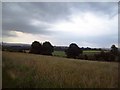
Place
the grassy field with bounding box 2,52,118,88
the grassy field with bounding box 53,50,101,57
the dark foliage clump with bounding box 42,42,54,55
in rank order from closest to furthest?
the grassy field with bounding box 2,52,118,88
the grassy field with bounding box 53,50,101,57
the dark foliage clump with bounding box 42,42,54,55

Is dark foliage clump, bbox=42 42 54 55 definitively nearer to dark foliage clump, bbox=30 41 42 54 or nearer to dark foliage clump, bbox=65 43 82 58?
dark foliage clump, bbox=30 41 42 54

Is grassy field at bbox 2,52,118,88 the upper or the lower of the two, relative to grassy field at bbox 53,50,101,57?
lower

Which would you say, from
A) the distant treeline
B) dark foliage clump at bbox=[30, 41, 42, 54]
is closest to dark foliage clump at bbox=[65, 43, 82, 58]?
the distant treeline

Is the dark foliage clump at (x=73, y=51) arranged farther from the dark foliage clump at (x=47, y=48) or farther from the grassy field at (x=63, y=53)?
the dark foliage clump at (x=47, y=48)

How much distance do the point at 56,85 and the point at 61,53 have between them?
1.39 meters

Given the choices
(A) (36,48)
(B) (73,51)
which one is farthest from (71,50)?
(A) (36,48)

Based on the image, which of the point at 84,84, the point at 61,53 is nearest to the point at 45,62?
the point at 61,53

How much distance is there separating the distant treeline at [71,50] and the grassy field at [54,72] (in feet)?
0.60

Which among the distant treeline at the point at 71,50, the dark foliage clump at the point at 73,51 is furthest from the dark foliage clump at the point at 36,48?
the dark foliage clump at the point at 73,51

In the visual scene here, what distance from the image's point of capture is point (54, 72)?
7789 mm

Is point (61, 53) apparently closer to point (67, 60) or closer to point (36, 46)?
point (67, 60)

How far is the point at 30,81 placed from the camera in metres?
7.61

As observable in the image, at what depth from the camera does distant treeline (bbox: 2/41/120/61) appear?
310 inches

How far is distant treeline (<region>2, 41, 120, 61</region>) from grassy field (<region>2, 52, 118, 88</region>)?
0.60ft
